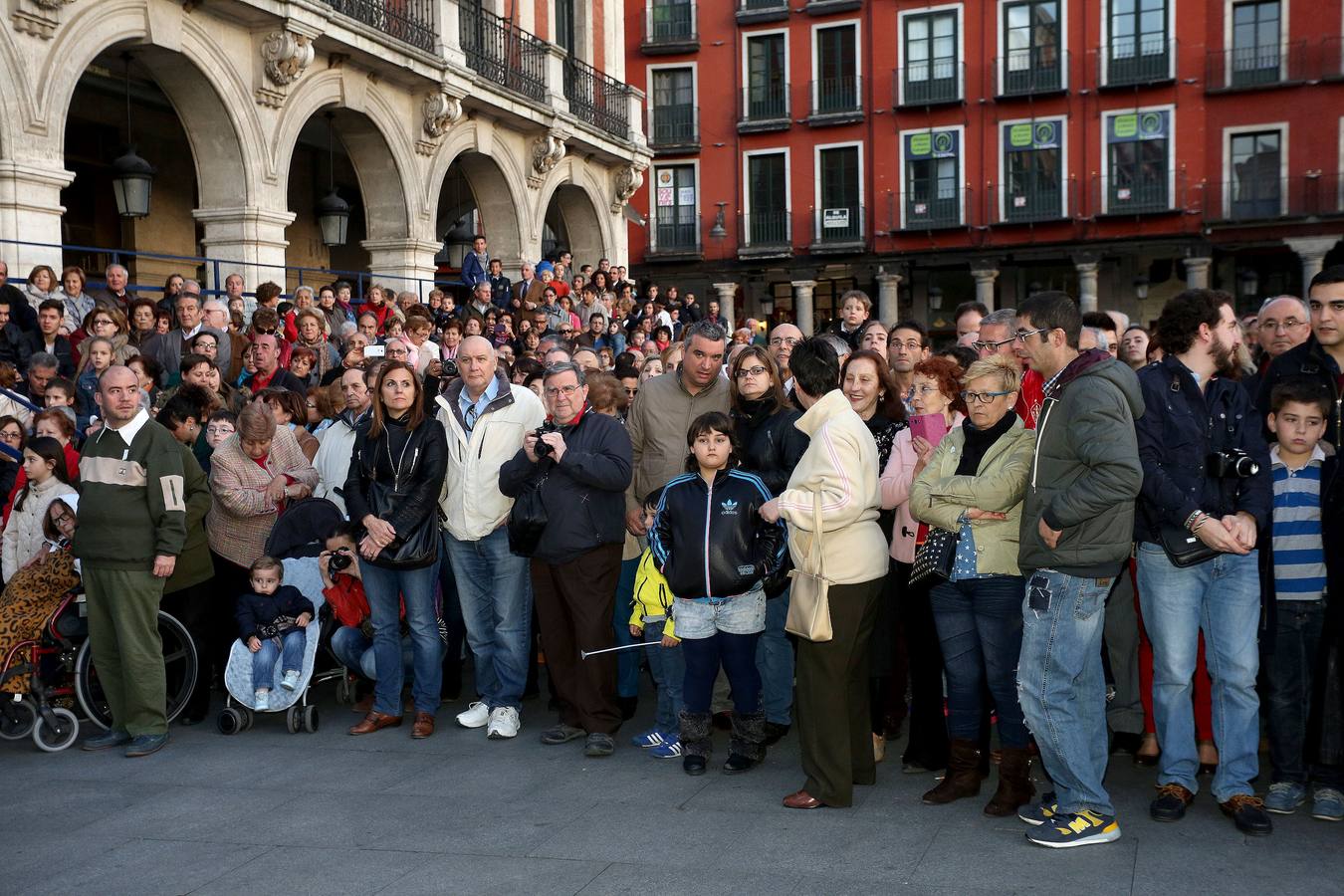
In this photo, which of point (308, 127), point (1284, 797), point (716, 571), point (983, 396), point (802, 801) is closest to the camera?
point (1284, 797)

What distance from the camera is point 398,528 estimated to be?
648 cm

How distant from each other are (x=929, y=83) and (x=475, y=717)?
30.2m

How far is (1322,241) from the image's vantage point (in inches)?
1208

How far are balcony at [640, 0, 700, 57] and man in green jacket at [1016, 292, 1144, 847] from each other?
1287 inches

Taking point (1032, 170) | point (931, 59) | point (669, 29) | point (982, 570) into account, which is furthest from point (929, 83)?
point (982, 570)

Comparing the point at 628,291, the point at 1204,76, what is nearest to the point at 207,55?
the point at 628,291

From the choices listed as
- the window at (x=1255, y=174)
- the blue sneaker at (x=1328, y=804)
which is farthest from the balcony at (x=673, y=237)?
the blue sneaker at (x=1328, y=804)

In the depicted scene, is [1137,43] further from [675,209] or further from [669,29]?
[675,209]

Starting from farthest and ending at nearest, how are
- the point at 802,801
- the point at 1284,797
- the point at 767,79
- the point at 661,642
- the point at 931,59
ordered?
the point at 767,79 → the point at 931,59 → the point at 661,642 → the point at 802,801 → the point at 1284,797

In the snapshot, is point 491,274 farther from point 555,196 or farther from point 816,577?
point 816,577

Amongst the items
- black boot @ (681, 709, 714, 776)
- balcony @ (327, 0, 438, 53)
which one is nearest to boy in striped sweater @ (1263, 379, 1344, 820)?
black boot @ (681, 709, 714, 776)

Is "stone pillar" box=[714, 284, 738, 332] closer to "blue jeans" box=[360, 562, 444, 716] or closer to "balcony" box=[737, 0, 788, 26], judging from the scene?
"balcony" box=[737, 0, 788, 26]

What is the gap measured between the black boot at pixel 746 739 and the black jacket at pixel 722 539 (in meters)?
0.60

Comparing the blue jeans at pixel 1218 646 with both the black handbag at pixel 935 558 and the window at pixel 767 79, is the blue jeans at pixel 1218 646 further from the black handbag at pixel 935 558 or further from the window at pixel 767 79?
the window at pixel 767 79
